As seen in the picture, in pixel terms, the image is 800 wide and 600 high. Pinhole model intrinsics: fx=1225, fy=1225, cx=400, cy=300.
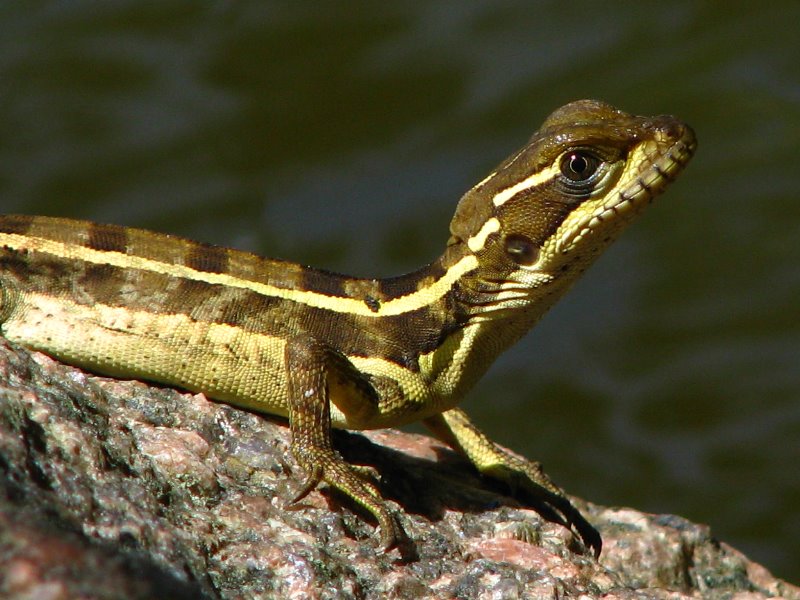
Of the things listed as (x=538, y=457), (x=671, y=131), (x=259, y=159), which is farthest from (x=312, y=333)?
(x=259, y=159)

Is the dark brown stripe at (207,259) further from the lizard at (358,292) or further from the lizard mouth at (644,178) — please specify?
the lizard mouth at (644,178)

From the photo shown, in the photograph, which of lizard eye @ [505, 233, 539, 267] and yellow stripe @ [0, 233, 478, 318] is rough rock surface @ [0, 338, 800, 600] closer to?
yellow stripe @ [0, 233, 478, 318]

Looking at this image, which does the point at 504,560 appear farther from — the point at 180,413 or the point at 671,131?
the point at 671,131

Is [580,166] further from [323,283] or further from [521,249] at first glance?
[323,283]

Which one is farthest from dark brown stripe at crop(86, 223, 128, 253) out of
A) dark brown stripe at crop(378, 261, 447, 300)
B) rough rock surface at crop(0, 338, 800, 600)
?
dark brown stripe at crop(378, 261, 447, 300)

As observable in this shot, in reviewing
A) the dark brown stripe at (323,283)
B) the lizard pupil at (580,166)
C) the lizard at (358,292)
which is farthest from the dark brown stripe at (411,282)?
the lizard pupil at (580,166)
